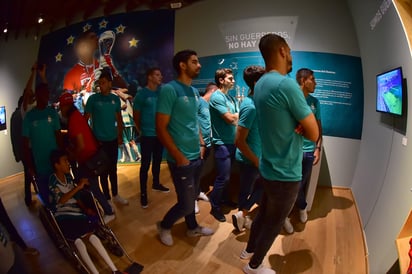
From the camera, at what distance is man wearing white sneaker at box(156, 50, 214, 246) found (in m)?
0.50

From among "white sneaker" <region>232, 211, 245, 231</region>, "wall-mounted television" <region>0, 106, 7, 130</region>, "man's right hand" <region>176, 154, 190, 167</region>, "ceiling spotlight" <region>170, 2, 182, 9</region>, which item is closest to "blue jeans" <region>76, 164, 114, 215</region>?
"wall-mounted television" <region>0, 106, 7, 130</region>

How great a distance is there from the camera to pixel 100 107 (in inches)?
16.1

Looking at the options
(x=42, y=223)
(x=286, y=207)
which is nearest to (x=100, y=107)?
(x=42, y=223)

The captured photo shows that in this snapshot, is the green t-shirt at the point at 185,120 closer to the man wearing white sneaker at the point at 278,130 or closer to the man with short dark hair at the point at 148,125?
the man with short dark hair at the point at 148,125

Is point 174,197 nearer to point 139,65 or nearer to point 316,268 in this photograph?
point 139,65

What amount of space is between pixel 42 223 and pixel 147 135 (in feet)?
0.81

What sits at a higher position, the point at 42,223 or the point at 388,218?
the point at 42,223

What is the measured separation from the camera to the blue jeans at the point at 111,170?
0.43 metres

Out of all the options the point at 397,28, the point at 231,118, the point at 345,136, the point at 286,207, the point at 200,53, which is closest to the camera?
the point at 200,53

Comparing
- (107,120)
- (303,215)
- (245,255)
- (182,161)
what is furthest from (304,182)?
(107,120)

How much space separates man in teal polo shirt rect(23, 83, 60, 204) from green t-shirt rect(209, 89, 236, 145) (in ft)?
2.84

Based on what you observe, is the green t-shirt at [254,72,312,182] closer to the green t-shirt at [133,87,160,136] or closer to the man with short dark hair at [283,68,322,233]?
the man with short dark hair at [283,68,322,233]

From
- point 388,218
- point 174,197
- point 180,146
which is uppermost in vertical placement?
point 180,146

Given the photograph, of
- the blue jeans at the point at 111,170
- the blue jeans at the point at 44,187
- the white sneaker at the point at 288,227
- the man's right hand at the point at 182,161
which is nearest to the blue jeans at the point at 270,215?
the white sneaker at the point at 288,227
